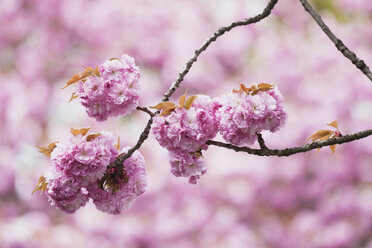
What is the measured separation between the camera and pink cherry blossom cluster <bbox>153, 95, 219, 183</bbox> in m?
1.38

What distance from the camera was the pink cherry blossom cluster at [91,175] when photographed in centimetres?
141

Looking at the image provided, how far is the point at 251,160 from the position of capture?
207 inches

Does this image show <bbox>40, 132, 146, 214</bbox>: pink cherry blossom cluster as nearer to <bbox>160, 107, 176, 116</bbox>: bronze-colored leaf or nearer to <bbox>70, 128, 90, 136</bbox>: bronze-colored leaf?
<bbox>70, 128, 90, 136</bbox>: bronze-colored leaf

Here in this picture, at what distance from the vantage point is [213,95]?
18.4ft

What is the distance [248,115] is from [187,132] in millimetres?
147

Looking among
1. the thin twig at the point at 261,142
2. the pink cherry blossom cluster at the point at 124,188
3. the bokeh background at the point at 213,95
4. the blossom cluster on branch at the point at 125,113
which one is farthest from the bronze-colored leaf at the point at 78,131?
the bokeh background at the point at 213,95

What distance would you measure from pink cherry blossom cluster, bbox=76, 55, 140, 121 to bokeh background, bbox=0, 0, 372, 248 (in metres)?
3.70

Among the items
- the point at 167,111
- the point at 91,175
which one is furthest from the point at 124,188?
the point at 167,111

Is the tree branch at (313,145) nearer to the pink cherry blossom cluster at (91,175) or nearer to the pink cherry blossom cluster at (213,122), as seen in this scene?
the pink cherry blossom cluster at (213,122)

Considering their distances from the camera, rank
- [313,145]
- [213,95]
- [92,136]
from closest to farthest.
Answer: [313,145]
[92,136]
[213,95]

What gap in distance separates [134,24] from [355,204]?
2.66m

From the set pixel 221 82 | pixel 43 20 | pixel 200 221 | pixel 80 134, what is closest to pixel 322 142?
pixel 80 134

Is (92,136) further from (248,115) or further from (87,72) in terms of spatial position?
(248,115)

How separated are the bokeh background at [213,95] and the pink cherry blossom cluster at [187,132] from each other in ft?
12.0
